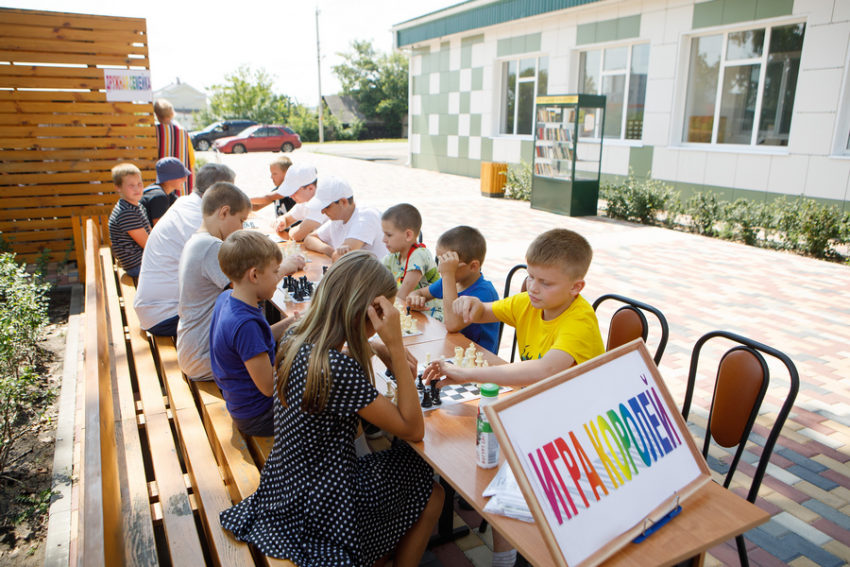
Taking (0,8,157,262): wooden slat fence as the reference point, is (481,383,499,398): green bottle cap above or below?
below

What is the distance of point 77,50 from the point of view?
26.2 ft

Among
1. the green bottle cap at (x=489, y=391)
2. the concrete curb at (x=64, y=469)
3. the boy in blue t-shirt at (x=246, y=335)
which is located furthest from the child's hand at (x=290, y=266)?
the green bottle cap at (x=489, y=391)

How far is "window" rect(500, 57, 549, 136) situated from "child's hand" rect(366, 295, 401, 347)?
15.6 metres

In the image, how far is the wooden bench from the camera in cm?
176

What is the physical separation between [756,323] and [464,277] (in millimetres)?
4009

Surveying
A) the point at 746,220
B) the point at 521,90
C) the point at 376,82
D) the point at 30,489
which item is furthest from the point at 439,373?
the point at 376,82

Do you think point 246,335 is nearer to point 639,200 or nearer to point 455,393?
point 455,393

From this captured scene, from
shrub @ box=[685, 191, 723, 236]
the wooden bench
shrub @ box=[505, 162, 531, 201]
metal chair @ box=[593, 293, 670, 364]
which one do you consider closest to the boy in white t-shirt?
the wooden bench

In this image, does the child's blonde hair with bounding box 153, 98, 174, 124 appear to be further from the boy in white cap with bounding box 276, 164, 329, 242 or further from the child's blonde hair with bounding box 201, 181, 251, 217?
the child's blonde hair with bounding box 201, 181, 251, 217

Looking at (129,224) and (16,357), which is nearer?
(16,357)

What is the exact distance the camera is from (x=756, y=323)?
234 inches

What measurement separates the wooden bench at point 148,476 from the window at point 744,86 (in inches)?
463

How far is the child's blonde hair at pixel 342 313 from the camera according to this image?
2.06 meters

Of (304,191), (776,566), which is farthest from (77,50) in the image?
(776,566)
